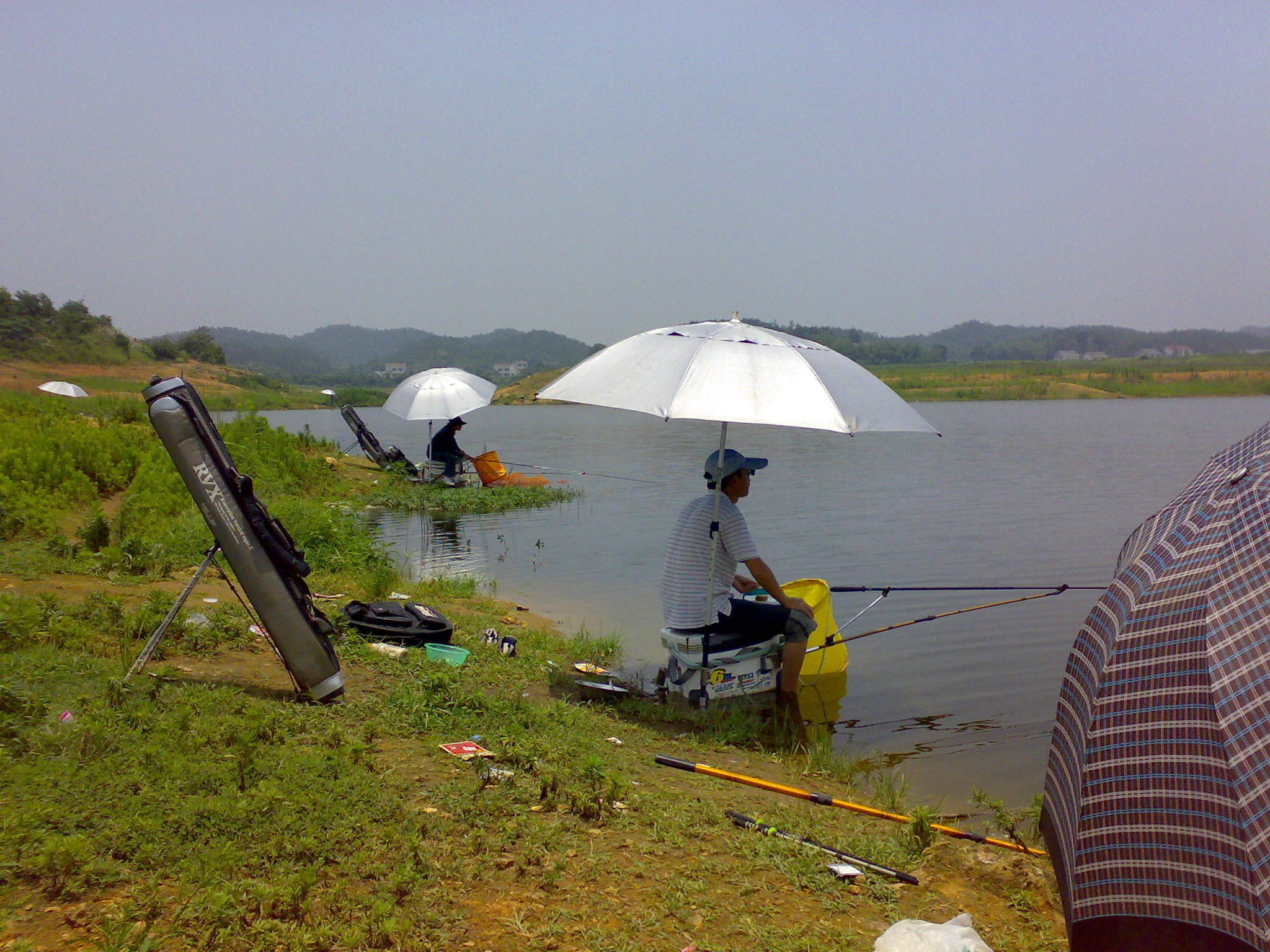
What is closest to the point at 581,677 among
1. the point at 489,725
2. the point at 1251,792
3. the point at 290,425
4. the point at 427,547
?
the point at 489,725

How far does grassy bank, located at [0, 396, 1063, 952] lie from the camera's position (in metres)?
2.97

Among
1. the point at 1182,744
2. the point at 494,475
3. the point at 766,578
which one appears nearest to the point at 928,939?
the point at 1182,744

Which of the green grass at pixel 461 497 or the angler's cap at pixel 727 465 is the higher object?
the angler's cap at pixel 727 465

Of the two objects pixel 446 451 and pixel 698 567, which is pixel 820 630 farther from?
pixel 446 451

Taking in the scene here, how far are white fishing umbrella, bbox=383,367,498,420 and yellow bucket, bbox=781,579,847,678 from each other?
10.8 metres

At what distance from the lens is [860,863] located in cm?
388

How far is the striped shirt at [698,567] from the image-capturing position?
6262 mm

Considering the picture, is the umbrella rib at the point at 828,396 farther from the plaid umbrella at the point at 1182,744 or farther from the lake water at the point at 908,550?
the plaid umbrella at the point at 1182,744

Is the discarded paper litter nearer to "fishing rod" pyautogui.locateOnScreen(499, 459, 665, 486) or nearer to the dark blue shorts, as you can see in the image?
the dark blue shorts

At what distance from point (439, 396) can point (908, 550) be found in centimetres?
884

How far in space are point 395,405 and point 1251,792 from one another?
1686 centimetres

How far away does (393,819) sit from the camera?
3.65 metres

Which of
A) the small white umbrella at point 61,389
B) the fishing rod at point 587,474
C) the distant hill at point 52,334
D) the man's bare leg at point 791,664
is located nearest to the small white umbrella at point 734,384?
the man's bare leg at point 791,664

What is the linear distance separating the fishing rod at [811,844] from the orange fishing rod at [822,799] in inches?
17.6
